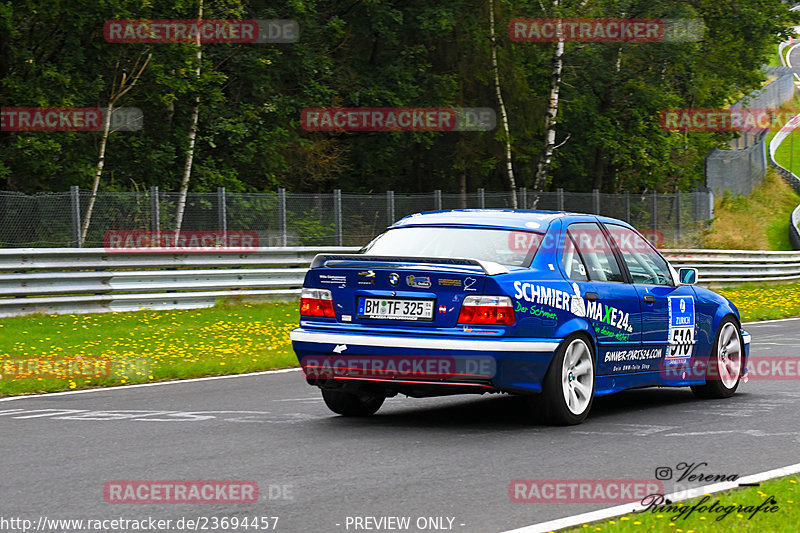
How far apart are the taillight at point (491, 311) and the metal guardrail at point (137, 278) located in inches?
423

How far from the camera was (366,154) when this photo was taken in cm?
3525

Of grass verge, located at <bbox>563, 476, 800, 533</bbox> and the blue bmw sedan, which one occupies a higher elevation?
the blue bmw sedan

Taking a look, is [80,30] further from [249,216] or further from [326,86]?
[326,86]

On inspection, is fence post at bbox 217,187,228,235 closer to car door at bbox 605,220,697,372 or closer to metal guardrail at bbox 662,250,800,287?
metal guardrail at bbox 662,250,800,287

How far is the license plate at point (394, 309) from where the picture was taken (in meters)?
8.52

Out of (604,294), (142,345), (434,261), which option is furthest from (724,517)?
(142,345)

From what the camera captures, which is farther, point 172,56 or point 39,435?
point 172,56

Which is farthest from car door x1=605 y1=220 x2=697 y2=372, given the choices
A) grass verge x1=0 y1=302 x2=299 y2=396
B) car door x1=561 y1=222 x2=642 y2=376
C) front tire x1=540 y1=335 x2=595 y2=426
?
grass verge x1=0 y1=302 x2=299 y2=396

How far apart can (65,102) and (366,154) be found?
1253 cm

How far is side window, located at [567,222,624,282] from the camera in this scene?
9477mm

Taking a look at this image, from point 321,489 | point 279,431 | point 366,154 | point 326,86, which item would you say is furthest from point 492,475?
point 366,154

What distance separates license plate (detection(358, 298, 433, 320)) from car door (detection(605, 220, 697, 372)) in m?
2.22

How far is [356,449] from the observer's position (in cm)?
789

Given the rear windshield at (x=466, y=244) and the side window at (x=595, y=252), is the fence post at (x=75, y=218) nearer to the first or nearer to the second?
the rear windshield at (x=466, y=244)
